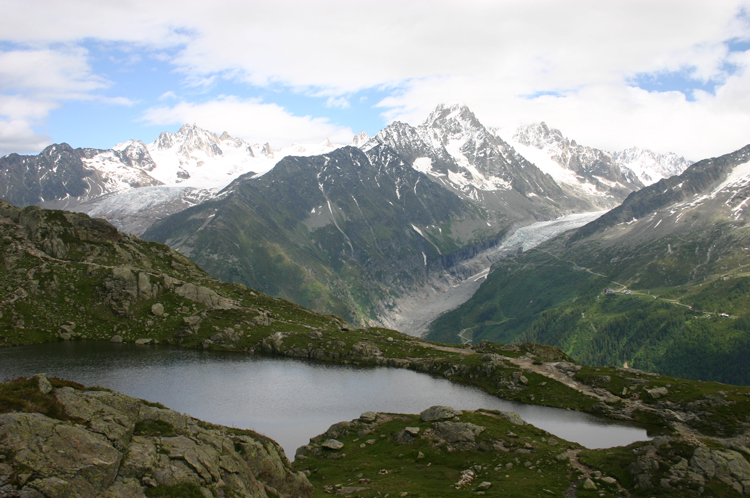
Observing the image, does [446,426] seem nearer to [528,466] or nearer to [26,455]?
[528,466]

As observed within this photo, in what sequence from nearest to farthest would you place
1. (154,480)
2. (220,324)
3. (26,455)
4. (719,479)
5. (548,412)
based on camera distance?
(26,455) → (154,480) → (719,479) → (548,412) → (220,324)

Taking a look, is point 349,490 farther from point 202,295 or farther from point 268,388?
point 202,295

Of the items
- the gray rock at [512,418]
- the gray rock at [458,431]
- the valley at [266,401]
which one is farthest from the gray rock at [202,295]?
→ the gray rock at [458,431]

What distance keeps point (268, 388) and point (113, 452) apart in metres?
86.3

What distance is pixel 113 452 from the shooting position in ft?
118

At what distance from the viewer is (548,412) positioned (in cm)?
11638

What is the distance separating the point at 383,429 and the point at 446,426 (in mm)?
12991

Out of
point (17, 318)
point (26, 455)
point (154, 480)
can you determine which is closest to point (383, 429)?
point (154, 480)

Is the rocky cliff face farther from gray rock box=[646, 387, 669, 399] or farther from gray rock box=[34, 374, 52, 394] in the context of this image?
gray rock box=[646, 387, 669, 399]

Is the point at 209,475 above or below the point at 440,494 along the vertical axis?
above

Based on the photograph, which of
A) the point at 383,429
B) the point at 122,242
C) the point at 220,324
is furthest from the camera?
the point at 122,242

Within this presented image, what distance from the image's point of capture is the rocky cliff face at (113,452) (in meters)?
31.3

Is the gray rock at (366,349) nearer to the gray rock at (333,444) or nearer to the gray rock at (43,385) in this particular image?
the gray rock at (333,444)

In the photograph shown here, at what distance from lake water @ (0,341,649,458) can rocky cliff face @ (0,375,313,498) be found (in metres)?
38.9
